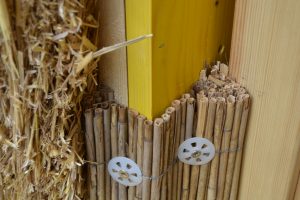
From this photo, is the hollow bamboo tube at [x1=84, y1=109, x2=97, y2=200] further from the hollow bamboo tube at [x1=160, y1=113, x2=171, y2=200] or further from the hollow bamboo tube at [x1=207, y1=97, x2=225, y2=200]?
the hollow bamboo tube at [x1=207, y1=97, x2=225, y2=200]

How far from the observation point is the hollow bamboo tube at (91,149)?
Answer: 87 cm

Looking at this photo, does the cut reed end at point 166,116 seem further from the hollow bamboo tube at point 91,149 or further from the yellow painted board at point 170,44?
the hollow bamboo tube at point 91,149

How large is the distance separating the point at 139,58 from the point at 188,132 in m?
0.22

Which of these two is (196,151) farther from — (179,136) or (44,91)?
(44,91)

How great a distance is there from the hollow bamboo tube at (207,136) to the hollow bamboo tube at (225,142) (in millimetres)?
29

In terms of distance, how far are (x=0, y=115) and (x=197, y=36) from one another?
16.7 inches

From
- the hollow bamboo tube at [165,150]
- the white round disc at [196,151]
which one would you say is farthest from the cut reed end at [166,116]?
the white round disc at [196,151]

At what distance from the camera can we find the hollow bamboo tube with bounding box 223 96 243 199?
0.89 metres

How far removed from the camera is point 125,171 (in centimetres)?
92

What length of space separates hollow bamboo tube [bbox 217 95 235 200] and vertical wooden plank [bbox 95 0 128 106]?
218 millimetres

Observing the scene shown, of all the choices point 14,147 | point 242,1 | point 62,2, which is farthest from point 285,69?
point 14,147

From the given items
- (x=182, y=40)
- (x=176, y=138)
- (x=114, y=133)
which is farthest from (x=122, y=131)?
(x=182, y=40)

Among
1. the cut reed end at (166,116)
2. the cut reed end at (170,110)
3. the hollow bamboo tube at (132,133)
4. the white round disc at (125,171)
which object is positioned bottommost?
the white round disc at (125,171)

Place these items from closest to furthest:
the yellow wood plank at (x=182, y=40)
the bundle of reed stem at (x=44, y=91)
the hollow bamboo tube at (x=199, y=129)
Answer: the bundle of reed stem at (x=44, y=91)
the yellow wood plank at (x=182, y=40)
the hollow bamboo tube at (x=199, y=129)
